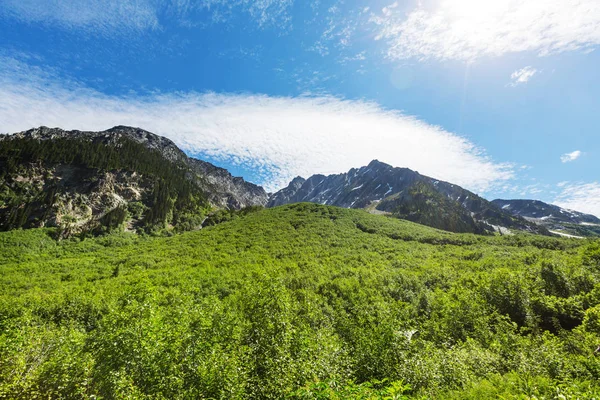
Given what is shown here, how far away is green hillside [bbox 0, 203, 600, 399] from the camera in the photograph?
43.7ft

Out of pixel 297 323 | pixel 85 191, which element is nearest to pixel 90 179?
pixel 85 191

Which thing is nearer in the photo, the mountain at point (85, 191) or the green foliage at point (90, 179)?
the green foliage at point (90, 179)

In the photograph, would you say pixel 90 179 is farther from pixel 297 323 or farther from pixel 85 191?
pixel 297 323

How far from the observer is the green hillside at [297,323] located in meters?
13.3

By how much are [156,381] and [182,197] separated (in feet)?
462

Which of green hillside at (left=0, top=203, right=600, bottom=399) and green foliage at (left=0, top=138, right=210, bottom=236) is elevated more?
green foliage at (left=0, top=138, right=210, bottom=236)

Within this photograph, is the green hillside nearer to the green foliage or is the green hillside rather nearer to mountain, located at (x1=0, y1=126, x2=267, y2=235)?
the green foliage

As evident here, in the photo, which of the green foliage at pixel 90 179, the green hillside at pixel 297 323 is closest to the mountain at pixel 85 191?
the green foliage at pixel 90 179

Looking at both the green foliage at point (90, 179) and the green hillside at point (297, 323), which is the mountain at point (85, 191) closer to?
the green foliage at point (90, 179)

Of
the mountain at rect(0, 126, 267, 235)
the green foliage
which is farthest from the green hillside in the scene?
the mountain at rect(0, 126, 267, 235)

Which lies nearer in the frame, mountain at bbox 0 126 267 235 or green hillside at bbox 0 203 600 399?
green hillside at bbox 0 203 600 399

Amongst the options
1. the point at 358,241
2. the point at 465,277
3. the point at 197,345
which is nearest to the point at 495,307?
the point at 465,277

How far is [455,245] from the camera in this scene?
250ft

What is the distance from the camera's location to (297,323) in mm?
21859
